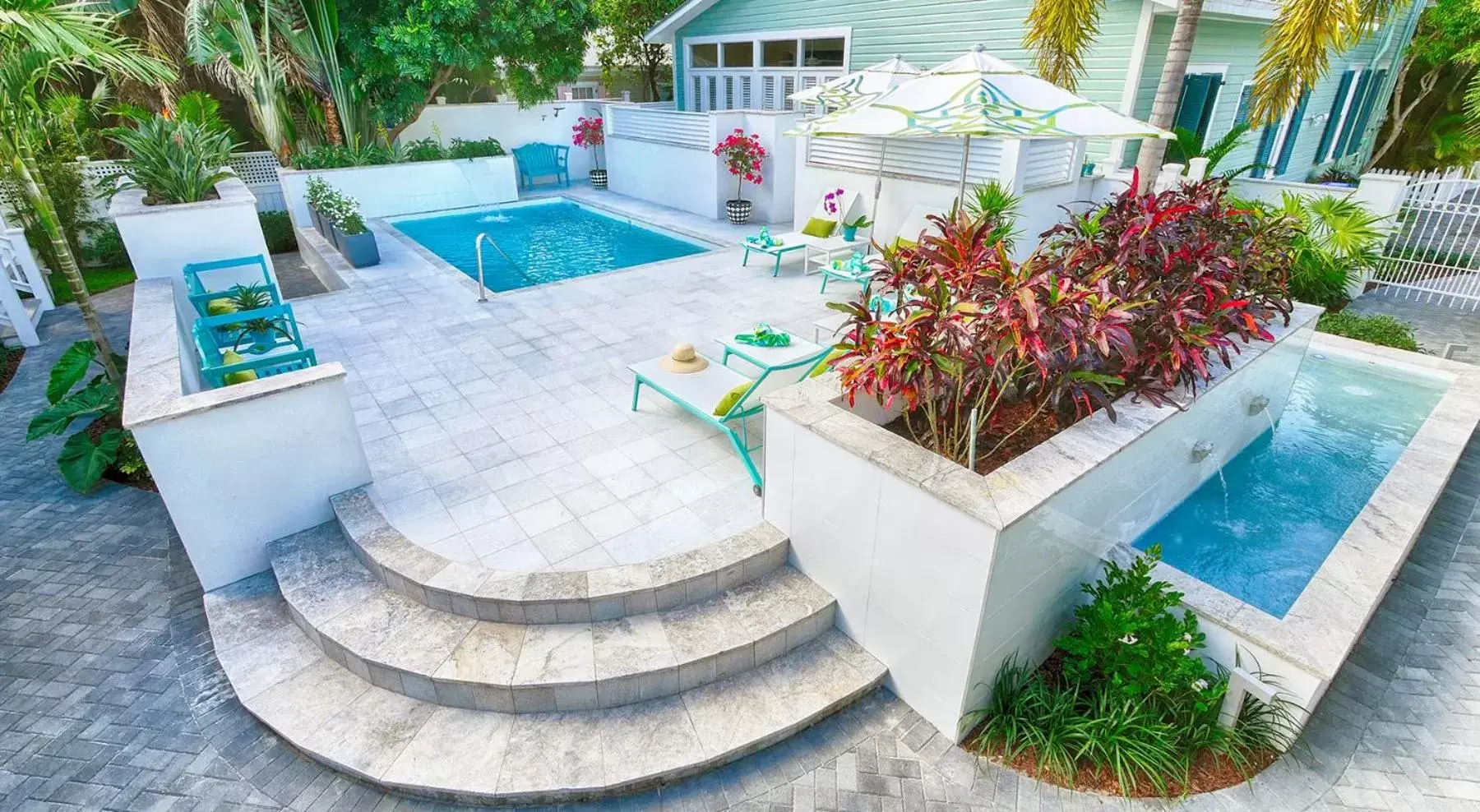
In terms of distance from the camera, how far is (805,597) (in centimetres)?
385

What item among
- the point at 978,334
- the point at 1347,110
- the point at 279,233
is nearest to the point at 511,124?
the point at 279,233

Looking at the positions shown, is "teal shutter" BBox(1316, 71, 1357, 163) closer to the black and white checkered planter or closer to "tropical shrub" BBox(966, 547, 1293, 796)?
the black and white checkered planter

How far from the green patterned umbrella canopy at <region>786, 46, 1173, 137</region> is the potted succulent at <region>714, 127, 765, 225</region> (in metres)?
6.63

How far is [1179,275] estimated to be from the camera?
13.8 feet

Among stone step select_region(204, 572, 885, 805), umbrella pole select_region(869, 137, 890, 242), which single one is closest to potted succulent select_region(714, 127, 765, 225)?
umbrella pole select_region(869, 137, 890, 242)

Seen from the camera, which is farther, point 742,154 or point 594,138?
point 594,138

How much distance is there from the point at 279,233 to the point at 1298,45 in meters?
15.5

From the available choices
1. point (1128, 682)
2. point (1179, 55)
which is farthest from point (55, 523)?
point (1179, 55)

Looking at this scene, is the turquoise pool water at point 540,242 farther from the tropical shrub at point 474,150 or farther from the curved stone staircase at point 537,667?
the curved stone staircase at point 537,667

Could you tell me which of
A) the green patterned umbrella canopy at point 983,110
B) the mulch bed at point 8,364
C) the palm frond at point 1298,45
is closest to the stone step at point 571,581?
the green patterned umbrella canopy at point 983,110

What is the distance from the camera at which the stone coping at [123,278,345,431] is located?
3.70m

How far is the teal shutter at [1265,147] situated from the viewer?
12.6m

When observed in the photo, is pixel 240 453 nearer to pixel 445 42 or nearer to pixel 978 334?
pixel 978 334

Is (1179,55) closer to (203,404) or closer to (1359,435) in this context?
(1359,435)
